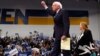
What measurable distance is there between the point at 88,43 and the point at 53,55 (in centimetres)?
83

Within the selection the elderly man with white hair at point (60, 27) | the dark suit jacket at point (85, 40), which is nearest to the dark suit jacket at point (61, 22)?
the elderly man with white hair at point (60, 27)

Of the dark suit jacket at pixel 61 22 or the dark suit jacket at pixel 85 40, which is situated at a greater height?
the dark suit jacket at pixel 61 22

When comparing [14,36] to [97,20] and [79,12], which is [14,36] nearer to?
[79,12]

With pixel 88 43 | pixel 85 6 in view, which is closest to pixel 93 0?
pixel 85 6

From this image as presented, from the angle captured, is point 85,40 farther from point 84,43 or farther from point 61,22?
point 61,22

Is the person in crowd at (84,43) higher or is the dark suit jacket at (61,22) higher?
the dark suit jacket at (61,22)

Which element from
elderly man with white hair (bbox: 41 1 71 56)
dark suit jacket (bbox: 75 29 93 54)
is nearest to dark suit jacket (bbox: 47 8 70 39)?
elderly man with white hair (bbox: 41 1 71 56)

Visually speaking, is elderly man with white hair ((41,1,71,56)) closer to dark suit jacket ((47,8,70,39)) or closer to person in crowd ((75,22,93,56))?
dark suit jacket ((47,8,70,39))

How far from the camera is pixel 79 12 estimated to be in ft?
44.4

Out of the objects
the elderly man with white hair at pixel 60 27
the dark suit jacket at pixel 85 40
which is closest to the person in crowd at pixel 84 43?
the dark suit jacket at pixel 85 40

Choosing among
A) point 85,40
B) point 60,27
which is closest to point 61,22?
point 60,27

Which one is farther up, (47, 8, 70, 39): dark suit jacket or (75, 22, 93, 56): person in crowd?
(47, 8, 70, 39): dark suit jacket

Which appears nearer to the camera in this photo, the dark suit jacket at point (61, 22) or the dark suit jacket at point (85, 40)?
the dark suit jacket at point (61, 22)

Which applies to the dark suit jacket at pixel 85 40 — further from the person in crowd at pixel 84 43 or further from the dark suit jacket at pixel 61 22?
the dark suit jacket at pixel 61 22
